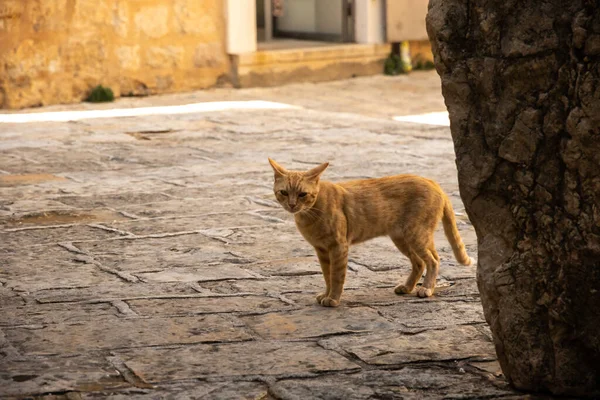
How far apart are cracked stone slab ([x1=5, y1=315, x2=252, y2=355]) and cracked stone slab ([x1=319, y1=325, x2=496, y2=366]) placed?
0.43 m

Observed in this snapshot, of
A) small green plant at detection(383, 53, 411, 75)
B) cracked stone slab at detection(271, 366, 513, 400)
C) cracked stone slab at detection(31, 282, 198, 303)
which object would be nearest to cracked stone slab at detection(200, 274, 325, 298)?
cracked stone slab at detection(31, 282, 198, 303)

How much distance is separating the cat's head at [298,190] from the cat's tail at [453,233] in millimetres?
649

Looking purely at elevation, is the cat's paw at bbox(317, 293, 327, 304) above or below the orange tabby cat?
below

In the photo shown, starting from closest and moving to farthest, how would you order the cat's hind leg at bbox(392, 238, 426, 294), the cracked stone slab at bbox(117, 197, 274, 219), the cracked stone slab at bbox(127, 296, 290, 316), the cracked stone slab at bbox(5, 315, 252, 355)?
the cracked stone slab at bbox(5, 315, 252, 355) → the cracked stone slab at bbox(127, 296, 290, 316) → the cat's hind leg at bbox(392, 238, 426, 294) → the cracked stone slab at bbox(117, 197, 274, 219)

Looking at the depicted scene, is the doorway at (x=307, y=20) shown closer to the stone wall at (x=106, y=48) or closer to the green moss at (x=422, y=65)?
the green moss at (x=422, y=65)

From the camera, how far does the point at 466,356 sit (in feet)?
13.4

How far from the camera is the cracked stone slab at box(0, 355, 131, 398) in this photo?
3.71 meters

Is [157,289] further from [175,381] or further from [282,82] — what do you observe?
[282,82]

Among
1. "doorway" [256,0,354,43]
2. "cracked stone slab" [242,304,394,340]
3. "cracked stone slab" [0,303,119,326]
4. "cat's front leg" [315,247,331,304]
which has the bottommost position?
"cracked stone slab" [242,304,394,340]

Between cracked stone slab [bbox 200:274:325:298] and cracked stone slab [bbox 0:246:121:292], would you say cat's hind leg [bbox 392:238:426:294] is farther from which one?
cracked stone slab [bbox 0:246:121:292]

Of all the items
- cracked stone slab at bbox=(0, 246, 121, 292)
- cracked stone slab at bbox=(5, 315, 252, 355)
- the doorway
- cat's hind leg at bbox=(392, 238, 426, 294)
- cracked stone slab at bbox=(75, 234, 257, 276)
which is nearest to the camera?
cracked stone slab at bbox=(5, 315, 252, 355)

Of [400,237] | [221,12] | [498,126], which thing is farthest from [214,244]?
[221,12]

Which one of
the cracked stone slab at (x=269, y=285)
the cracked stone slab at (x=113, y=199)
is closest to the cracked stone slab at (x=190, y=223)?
the cracked stone slab at (x=113, y=199)

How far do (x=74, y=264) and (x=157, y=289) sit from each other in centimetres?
71
